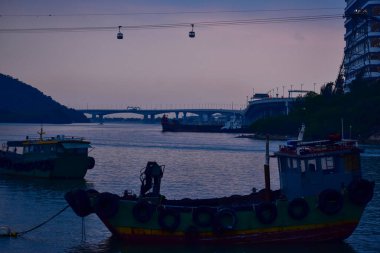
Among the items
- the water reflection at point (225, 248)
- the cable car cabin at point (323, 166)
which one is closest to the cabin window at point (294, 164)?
the cable car cabin at point (323, 166)

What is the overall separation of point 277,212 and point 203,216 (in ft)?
8.84

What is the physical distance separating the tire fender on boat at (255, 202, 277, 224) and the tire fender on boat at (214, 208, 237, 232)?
892 mm

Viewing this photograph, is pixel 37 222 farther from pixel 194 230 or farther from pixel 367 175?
pixel 367 175

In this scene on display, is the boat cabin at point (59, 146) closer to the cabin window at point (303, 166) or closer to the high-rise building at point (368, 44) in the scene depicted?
→ the cabin window at point (303, 166)

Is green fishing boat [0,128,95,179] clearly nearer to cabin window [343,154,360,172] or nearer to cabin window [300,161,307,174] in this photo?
cabin window [300,161,307,174]

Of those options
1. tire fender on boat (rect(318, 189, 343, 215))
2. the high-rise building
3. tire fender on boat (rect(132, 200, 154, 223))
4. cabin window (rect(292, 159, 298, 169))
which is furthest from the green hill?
tire fender on boat (rect(132, 200, 154, 223))

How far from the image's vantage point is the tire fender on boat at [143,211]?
2322 cm

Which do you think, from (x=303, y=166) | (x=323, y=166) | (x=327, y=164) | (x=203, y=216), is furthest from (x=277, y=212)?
(x=203, y=216)

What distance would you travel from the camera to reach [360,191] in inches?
888

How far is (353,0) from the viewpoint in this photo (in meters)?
129

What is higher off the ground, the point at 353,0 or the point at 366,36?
the point at 353,0

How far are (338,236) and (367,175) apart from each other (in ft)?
88.0

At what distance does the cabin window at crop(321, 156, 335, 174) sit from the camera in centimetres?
2331

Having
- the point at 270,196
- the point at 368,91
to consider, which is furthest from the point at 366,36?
the point at 270,196
